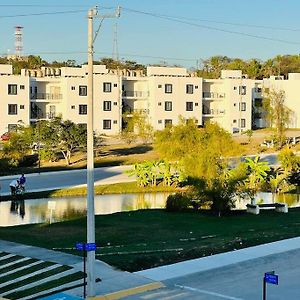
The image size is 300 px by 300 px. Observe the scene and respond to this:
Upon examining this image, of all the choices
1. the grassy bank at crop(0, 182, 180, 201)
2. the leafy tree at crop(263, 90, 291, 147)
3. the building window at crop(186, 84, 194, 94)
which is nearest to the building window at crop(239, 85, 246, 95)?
the leafy tree at crop(263, 90, 291, 147)

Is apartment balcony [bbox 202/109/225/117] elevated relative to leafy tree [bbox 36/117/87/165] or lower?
elevated

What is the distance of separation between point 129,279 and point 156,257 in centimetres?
208

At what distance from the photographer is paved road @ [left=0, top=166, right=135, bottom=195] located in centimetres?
3457

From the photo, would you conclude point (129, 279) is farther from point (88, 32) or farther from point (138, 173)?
point (138, 173)

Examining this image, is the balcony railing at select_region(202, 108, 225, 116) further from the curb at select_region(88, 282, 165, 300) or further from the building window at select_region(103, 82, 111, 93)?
the curb at select_region(88, 282, 165, 300)

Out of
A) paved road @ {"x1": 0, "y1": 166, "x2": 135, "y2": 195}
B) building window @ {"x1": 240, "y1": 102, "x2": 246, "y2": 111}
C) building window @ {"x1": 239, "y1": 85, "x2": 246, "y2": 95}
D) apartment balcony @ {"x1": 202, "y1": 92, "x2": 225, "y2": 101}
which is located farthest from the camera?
building window @ {"x1": 240, "y1": 102, "x2": 246, "y2": 111}

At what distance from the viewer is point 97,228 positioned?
2139 cm

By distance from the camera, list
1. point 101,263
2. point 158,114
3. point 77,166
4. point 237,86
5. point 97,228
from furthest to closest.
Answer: point 237,86, point 158,114, point 77,166, point 97,228, point 101,263

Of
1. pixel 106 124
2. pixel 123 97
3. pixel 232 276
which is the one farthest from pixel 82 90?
pixel 232 276

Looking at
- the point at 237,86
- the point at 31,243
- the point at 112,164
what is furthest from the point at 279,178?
the point at 237,86

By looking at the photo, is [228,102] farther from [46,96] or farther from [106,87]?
[46,96]

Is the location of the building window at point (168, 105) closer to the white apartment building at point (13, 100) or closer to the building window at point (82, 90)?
the building window at point (82, 90)

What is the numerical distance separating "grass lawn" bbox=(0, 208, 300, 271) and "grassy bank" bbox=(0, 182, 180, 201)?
27.6 feet

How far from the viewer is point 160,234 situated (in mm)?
20641
